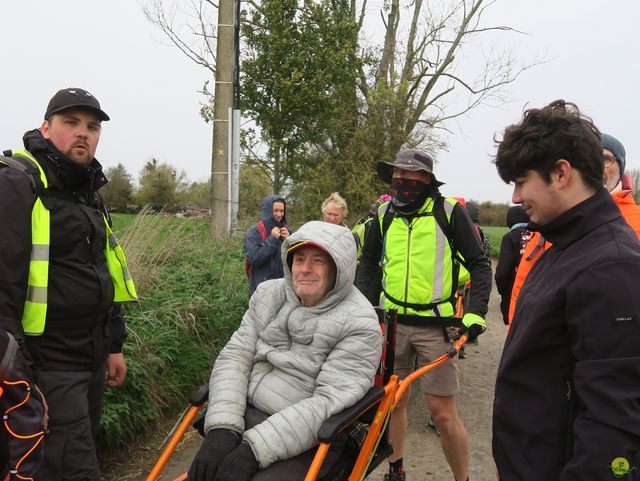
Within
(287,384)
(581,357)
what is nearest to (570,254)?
(581,357)

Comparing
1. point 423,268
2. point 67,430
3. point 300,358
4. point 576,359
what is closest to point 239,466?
point 300,358

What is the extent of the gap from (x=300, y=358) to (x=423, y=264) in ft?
3.81

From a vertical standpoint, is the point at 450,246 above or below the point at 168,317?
above

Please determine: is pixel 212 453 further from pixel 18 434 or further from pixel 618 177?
pixel 618 177

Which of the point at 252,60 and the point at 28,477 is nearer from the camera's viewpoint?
the point at 28,477

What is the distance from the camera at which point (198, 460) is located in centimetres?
233

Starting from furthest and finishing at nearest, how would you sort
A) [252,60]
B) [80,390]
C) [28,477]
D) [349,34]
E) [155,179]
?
1. [155,179]
2. [349,34]
3. [252,60]
4. [80,390]
5. [28,477]

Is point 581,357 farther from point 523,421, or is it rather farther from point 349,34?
point 349,34

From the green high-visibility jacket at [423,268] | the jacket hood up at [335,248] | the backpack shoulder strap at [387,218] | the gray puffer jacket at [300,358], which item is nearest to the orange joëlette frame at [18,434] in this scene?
the gray puffer jacket at [300,358]

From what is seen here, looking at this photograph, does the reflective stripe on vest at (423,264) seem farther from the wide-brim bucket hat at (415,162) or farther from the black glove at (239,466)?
the black glove at (239,466)

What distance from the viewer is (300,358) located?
2707 millimetres

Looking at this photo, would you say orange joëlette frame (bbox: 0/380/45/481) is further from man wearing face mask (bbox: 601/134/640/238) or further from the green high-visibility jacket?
man wearing face mask (bbox: 601/134/640/238)

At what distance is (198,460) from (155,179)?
1294 inches

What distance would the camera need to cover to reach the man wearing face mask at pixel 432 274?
3402mm
